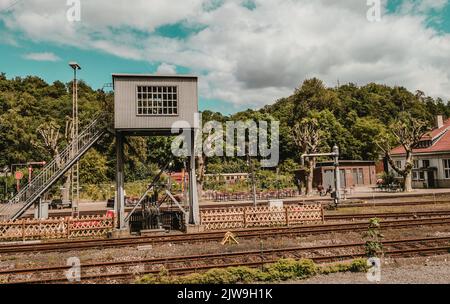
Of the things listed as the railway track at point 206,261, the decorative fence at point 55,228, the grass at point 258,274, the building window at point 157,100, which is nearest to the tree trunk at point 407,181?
the railway track at point 206,261

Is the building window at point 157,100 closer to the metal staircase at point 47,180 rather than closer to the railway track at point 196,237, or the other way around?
the metal staircase at point 47,180

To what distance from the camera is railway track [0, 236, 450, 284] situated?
1280 cm

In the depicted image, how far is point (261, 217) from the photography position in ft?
75.6

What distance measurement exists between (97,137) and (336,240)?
15.7 meters

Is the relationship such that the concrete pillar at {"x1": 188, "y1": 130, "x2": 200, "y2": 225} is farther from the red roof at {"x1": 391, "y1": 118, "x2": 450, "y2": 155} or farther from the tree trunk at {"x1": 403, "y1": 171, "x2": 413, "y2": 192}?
the red roof at {"x1": 391, "y1": 118, "x2": 450, "y2": 155}

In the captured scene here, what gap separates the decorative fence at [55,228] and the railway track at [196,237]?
1710 millimetres

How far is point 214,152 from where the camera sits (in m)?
71.5

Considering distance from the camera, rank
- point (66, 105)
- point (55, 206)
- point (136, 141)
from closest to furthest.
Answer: point (55, 206)
point (136, 141)
point (66, 105)

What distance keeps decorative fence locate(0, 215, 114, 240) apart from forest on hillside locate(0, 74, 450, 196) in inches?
1133

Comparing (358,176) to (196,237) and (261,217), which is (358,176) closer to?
(261,217)

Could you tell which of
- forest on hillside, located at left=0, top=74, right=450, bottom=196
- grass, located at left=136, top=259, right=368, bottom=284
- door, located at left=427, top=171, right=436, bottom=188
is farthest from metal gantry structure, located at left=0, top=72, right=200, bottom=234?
door, located at left=427, top=171, right=436, bottom=188

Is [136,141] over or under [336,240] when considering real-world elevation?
over
